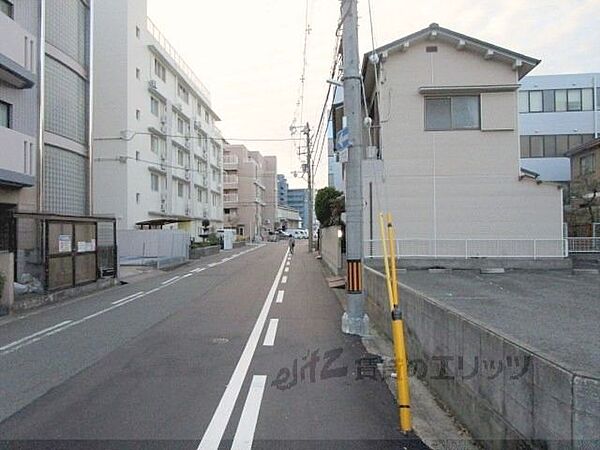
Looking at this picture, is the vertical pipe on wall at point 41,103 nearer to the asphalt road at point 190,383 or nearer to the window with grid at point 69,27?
the window with grid at point 69,27

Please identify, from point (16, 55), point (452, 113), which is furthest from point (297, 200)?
point (16, 55)

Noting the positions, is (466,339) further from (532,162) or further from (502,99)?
(532,162)

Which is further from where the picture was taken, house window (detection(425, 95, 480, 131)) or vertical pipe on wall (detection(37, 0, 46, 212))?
house window (detection(425, 95, 480, 131))

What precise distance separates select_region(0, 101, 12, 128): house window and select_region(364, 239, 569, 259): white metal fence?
13606mm

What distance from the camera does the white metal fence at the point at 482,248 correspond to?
60.6 ft

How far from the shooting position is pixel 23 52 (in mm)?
16234

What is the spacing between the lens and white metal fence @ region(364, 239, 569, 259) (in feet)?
60.6

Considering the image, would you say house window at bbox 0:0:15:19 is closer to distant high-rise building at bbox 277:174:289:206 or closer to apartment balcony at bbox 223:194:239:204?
apartment balcony at bbox 223:194:239:204

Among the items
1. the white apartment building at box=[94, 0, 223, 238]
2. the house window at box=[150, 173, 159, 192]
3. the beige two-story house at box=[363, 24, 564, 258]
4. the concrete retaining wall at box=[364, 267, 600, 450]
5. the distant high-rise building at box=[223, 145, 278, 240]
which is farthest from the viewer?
the distant high-rise building at box=[223, 145, 278, 240]

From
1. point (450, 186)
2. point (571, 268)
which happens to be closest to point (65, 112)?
point (450, 186)

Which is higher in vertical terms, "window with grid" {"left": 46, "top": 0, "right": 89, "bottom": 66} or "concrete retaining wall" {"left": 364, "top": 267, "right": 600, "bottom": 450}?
"window with grid" {"left": 46, "top": 0, "right": 89, "bottom": 66}

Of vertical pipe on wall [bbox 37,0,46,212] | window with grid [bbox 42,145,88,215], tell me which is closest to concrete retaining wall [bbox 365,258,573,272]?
vertical pipe on wall [bbox 37,0,46,212]

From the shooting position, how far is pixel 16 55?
15.8 m

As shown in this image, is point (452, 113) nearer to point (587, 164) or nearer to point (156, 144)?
point (587, 164)
